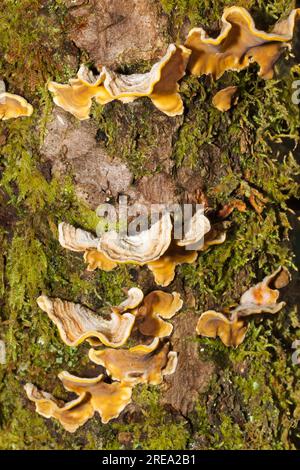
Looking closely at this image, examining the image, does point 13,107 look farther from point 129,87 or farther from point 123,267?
point 123,267

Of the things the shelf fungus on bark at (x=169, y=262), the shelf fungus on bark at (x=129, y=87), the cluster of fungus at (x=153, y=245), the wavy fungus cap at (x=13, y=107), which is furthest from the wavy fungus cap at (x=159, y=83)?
the shelf fungus on bark at (x=169, y=262)

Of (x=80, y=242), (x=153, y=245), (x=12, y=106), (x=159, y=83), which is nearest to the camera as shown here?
(x=153, y=245)

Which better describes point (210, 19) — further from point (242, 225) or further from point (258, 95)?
point (242, 225)

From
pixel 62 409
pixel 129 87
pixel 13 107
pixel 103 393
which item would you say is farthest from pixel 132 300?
pixel 13 107

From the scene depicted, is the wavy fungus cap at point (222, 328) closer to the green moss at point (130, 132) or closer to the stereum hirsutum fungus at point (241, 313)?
the stereum hirsutum fungus at point (241, 313)

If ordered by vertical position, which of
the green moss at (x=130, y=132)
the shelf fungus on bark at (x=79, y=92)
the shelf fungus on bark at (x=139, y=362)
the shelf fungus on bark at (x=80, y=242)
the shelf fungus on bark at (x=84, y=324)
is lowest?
the shelf fungus on bark at (x=139, y=362)

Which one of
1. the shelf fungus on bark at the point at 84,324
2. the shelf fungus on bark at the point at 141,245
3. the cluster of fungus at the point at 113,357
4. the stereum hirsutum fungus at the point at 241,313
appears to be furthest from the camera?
the stereum hirsutum fungus at the point at 241,313
